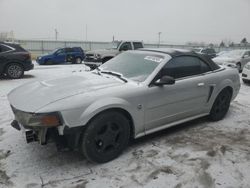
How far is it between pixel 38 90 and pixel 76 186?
1.44 m

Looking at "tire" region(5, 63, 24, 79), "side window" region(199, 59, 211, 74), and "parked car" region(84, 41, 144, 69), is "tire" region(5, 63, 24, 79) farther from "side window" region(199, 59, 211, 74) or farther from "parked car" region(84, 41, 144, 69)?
"side window" region(199, 59, 211, 74)

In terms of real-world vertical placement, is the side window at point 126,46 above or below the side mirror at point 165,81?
above

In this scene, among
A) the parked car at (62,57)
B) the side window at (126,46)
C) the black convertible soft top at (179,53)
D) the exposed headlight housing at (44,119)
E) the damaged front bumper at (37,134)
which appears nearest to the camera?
the exposed headlight housing at (44,119)

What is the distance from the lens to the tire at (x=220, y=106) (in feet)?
17.5

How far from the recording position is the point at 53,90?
360 cm

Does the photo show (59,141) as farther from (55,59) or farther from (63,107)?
(55,59)

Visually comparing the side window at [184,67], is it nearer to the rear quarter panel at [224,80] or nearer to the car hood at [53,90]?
the rear quarter panel at [224,80]

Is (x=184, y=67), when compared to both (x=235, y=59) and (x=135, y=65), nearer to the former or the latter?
(x=135, y=65)

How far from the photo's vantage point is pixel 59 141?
327 centimetres

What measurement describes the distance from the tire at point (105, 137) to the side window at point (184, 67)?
3.91 ft

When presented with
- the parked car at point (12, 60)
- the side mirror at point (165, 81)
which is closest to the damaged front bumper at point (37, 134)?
the side mirror at point (165, 81)

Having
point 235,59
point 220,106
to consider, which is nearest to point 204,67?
point 220,106

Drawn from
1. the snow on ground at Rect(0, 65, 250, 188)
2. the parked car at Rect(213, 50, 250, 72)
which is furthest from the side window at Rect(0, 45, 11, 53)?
the parked car at Rect(213, 50, 250, 72)

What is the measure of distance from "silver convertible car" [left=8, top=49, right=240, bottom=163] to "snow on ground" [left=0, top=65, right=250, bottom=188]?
260 mm
